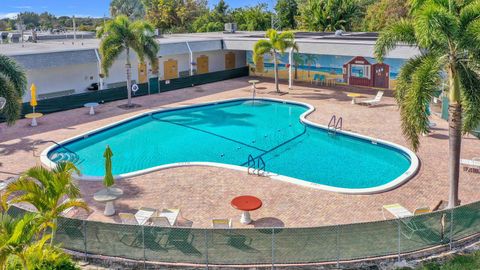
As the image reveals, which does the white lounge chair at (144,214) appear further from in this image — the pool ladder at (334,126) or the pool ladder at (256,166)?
the pool ladder at (334,126)

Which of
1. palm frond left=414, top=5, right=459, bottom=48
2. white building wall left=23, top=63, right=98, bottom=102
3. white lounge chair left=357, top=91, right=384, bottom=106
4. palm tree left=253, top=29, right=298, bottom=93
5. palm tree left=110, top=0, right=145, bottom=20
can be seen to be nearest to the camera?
palm frond left=414, top=5, right=459, bottom=48

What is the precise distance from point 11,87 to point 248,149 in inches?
401

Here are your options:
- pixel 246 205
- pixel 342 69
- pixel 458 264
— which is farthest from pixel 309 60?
pixel 458 264

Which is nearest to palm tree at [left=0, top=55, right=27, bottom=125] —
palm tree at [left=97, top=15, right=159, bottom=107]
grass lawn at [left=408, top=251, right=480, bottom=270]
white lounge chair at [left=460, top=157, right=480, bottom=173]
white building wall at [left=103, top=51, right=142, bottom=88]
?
palm tree at [left=97, top=15, right=159, bottom=107]

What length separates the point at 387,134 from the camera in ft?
72.0

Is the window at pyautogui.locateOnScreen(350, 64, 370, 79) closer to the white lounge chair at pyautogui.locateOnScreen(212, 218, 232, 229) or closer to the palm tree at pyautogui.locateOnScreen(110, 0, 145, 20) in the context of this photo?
the white lounge chair at pyautogui.locateOnScreen(212, 218, 232, 229)

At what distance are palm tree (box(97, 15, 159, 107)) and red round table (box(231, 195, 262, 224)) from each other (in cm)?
1677

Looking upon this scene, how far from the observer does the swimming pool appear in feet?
58.2

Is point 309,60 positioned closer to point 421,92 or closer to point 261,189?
point 261,189

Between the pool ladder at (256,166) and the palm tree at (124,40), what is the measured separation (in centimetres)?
1189

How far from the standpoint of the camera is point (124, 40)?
90.3ft

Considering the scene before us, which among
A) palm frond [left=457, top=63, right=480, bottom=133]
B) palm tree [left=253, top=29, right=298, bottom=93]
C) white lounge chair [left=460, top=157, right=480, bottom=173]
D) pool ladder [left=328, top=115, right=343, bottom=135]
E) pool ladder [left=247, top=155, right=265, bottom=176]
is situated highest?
palm tree [left=253, top=29, right=298, bottom=93]

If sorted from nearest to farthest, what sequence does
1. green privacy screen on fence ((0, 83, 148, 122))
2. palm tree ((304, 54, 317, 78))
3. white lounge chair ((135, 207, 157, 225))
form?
1. white lounge chair ((135, 207, 157, 225))
2. green privacy screen on fence ((0, 83, 148, 122))
3. palm tree ((304, 54, 317, 78))

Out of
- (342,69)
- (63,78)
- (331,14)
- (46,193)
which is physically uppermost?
(331,14)
